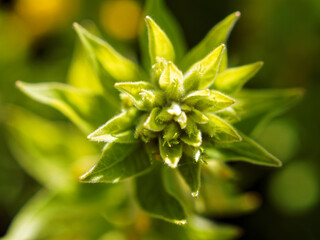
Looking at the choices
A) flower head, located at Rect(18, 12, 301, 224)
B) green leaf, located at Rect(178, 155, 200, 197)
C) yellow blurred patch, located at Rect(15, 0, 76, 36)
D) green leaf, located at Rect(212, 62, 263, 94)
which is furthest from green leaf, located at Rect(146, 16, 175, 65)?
yellow blurred patch, located at Rect(15, 0, 76, 36)

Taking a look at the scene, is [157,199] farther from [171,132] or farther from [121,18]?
[121,18]

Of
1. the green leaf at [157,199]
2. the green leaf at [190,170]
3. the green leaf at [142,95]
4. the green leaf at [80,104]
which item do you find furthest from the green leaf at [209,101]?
the green leaf at [80,104]

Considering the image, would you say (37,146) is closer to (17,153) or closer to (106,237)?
(17,153)

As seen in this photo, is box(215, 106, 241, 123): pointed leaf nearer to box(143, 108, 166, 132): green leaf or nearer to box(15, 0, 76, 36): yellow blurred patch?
box(143, 108, 166, 132): green leaf

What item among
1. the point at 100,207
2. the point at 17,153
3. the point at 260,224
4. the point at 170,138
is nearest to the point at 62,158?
the point at 17,153

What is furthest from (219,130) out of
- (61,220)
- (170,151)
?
(61,220)
